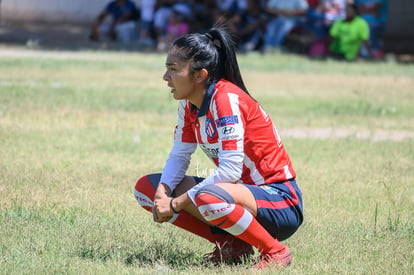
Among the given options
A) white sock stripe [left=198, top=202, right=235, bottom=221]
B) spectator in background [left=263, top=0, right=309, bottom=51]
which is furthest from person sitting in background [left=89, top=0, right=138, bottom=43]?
white sock stripe [left=198, top=202, right=235, bottom=221]

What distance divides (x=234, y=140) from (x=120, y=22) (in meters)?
18.0

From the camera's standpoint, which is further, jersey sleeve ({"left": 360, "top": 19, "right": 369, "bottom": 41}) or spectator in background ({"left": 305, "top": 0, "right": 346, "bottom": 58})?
spectator in background ({"left": 305, "top": 0, "right": 346, "bottom": 58})

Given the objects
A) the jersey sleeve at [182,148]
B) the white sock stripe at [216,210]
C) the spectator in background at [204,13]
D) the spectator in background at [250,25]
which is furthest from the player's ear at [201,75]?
the spectator in background at [204,13]

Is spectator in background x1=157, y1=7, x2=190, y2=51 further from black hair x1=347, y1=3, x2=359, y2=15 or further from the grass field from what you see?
the grass field

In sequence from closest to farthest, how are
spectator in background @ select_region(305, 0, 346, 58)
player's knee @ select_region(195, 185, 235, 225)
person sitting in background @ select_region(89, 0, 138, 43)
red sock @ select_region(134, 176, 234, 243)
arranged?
player's knee @ select_region(195, 185, 235, 225) < red sock @ select_region(134, 176, 234, 243) < spectator in background @ select_region(305, 0, 346, 58) < person sitting in background @ select_region(89, 0, 138, 43)

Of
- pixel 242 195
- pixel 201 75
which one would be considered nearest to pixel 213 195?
pixel 242 195

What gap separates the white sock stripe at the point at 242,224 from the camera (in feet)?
12.7

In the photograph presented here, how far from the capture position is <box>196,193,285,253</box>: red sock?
3789 millimetres

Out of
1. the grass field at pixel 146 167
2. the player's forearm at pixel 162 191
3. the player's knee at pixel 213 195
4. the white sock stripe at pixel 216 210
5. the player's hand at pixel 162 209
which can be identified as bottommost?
the grass field at pixel 146 167

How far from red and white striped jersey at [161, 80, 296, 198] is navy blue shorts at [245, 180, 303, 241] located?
2.6 inches

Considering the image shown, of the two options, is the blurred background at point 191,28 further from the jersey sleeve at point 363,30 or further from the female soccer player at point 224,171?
the female soccer player at point 224,171

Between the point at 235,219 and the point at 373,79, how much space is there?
11122 millimetres

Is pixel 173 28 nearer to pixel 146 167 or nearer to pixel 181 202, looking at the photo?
pixel 146 167

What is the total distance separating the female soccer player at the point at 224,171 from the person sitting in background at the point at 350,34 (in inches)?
545
